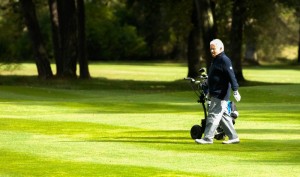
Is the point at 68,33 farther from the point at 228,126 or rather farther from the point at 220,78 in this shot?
the point at 220,78

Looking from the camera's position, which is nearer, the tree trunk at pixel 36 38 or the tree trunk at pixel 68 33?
the tree trunk at pixel 36 38

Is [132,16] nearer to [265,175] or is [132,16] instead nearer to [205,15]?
[205,15]

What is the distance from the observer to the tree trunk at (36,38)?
174ft

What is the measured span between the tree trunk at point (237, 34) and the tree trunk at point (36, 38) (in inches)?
444

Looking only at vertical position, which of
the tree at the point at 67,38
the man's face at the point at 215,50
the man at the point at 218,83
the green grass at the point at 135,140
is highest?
the man's face at the point at 215,50

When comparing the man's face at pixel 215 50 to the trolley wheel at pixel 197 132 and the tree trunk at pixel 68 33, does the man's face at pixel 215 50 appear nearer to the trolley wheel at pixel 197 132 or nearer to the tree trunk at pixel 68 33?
the trolley wheel at pixel 197 132

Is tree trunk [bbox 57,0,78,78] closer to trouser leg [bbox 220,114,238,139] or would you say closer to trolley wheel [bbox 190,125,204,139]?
trolley wheel [bbox 190,125,204,139]

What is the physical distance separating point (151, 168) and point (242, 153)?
2.69m

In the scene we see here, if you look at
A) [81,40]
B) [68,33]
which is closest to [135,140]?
[68,33]

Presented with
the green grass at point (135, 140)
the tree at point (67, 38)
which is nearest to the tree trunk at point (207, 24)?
the tree at point (67, 38)

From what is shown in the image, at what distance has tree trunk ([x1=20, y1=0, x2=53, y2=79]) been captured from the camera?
53.2 metres

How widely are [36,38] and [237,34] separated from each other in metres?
12.2

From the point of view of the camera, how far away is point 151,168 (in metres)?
15.4

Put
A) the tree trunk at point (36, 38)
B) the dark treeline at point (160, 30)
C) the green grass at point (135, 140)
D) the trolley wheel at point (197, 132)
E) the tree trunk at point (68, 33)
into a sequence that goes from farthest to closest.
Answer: the dark treeline at point (160, 30) → the tree trunk at point (68, 33) → the tree trunk at point (36, 38) → the trolley wheel at point (197, 132) → the green grass at point (135, 140)
